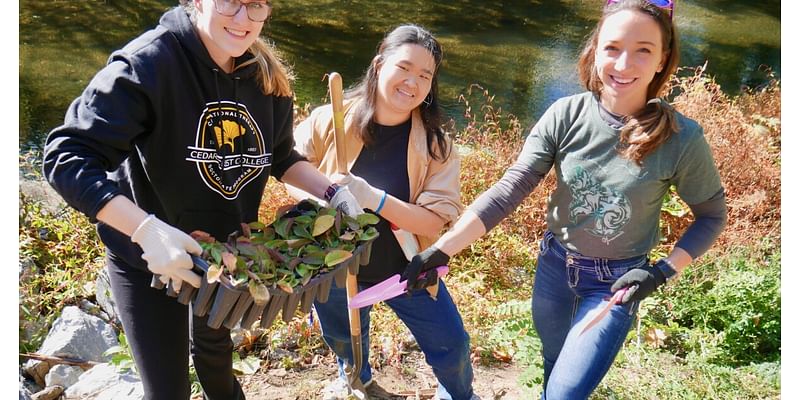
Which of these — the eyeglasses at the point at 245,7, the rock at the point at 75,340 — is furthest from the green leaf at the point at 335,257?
the rock at the point at 75,340

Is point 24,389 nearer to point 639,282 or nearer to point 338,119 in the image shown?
point 338,119

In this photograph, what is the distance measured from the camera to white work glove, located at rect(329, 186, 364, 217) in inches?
77.6

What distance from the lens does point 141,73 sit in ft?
5.33

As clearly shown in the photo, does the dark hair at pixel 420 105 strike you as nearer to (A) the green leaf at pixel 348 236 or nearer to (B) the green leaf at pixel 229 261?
(A) the green leaf at pixel 348 236

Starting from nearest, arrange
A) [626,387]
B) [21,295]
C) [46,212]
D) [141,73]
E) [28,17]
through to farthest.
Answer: [141,73], [626,387], [21,295], [46,212], [28,17]

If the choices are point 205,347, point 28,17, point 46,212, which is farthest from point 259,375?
point 28,17

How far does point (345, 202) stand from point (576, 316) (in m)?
0.75

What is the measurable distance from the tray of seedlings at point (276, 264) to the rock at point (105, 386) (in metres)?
1.11

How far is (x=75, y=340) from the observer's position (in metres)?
3.10

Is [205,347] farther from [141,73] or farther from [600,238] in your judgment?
[600,238]

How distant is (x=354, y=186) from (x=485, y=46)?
708cm

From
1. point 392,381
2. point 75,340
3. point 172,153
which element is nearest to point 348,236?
point 172,153

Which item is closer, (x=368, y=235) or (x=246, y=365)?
(x=368, y=235)

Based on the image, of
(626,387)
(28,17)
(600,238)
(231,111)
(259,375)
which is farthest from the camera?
(28,17)
